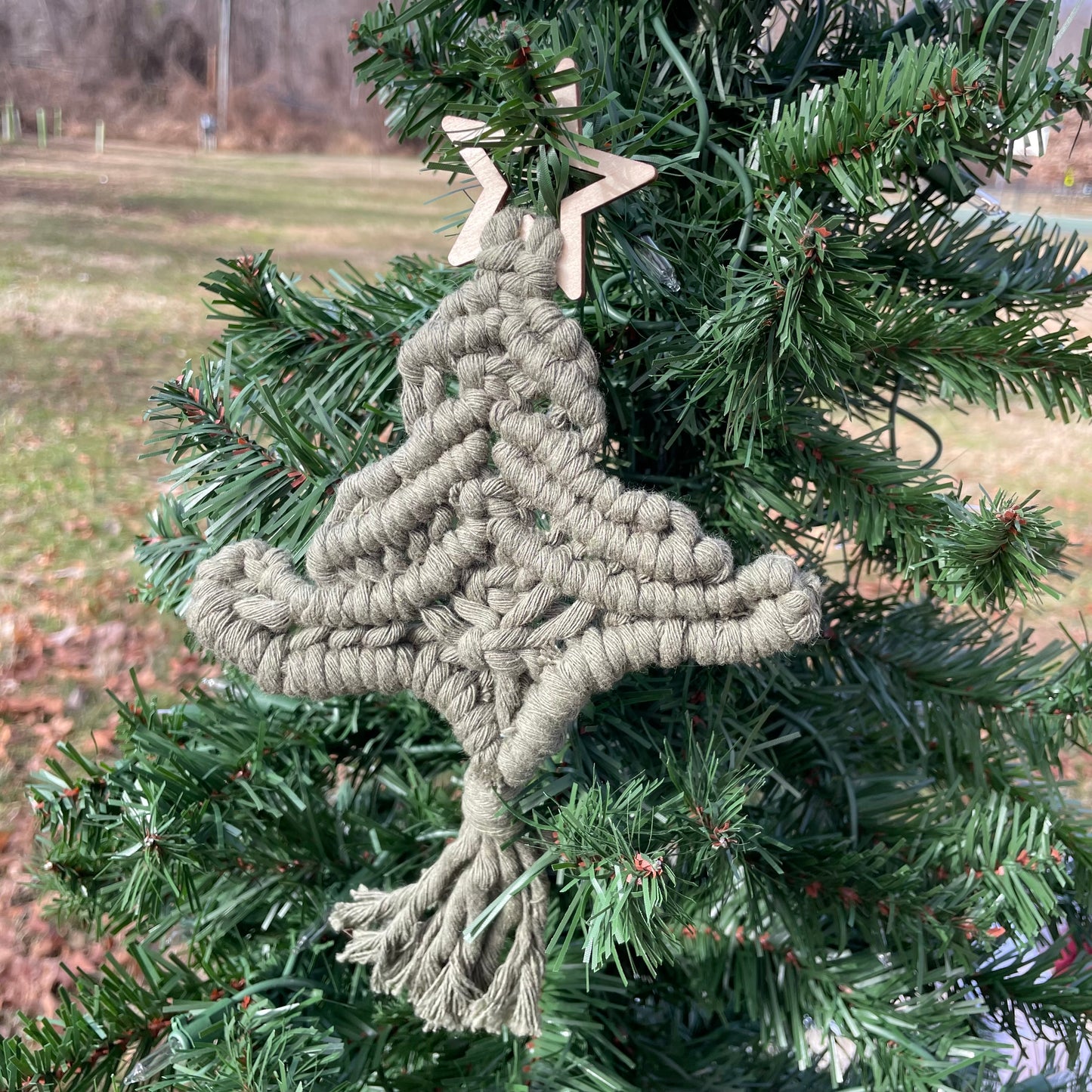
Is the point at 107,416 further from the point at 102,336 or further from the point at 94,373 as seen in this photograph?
the point at 102,336

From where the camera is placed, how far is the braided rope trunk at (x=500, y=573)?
34 centimetres

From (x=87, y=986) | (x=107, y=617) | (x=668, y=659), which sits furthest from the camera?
(x=107, y=617)

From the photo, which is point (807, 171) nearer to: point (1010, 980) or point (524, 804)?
point (524, 804)

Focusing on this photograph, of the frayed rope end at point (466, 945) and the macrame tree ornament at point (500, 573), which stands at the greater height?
the macrame tree ornament at point (500, 573)

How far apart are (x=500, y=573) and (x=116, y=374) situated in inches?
80.0

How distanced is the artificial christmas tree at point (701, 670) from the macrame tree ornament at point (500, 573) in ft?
0.04

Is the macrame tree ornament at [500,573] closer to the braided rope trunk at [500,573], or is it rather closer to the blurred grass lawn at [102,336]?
the braided rope trunk at [500,573]

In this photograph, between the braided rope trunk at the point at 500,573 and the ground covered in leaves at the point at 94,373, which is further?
the ground covered in leaves at the point at 94,373

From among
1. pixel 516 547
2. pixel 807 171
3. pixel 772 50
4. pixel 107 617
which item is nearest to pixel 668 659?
pixel 516 547

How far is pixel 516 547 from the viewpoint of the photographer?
359 mm

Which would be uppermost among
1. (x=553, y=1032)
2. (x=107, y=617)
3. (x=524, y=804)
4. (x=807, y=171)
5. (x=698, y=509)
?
(x=807, y=171)

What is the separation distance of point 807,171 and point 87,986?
48 cm

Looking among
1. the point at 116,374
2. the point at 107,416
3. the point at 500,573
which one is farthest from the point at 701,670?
the point at 116,374

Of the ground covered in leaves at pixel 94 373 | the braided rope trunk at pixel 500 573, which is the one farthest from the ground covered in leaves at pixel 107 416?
the braided rope trunk at pixel 500 573
